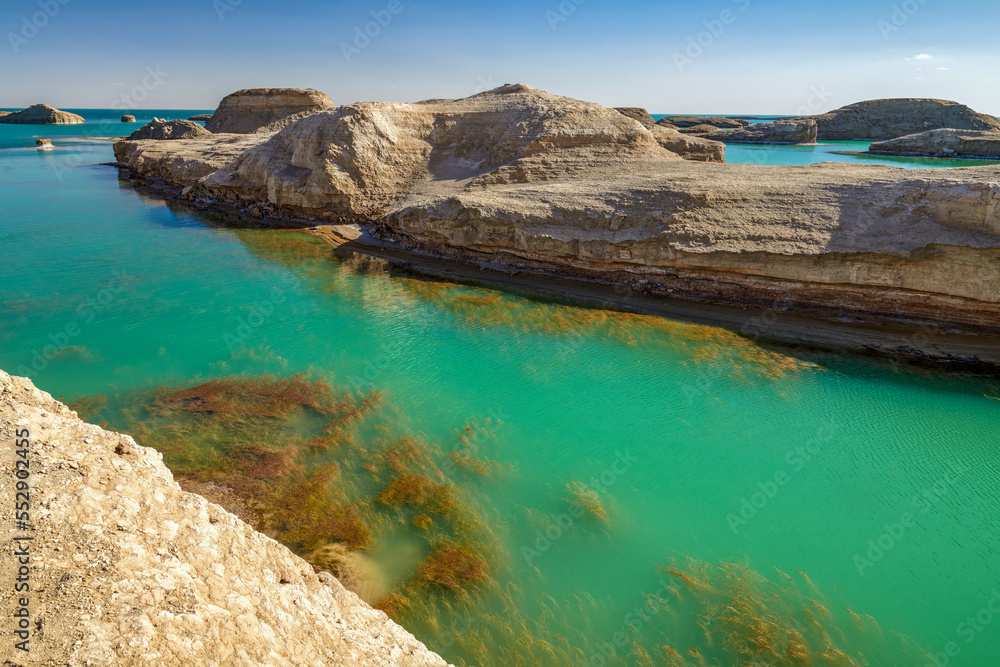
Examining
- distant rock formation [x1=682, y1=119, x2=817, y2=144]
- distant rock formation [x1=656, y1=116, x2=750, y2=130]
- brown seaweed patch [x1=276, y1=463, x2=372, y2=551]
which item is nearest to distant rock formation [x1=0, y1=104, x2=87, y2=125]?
distant rock formation [x1=656, y1=116, x2=750, y2=130]

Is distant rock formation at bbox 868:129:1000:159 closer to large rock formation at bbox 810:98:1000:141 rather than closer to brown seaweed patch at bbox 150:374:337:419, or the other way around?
large rock formation at bbox 810:98:1000:141

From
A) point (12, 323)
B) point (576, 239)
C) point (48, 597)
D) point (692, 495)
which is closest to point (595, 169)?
point (576, 239)

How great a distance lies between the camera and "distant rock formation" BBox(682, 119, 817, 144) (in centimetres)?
6731

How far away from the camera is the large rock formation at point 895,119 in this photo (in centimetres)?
6788

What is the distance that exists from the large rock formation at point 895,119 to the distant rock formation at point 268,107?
74.5m

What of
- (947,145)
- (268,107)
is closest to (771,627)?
(268,107)

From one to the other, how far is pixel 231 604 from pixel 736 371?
40.4 feet

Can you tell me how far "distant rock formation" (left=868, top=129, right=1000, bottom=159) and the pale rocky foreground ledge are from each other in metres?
67.3

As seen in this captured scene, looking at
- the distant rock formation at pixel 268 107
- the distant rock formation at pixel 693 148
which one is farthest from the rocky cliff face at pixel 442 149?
the distant rock formation at pixel 268 107

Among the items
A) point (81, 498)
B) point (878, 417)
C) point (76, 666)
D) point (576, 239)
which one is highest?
point (576, 239)

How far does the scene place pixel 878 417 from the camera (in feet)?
37.9

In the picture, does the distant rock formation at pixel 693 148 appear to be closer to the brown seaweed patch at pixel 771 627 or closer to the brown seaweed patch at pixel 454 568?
the brown seaweed patch at pixel 771 627

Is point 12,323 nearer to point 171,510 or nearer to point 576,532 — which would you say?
point 171,510

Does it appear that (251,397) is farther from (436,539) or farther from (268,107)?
(268,107)
